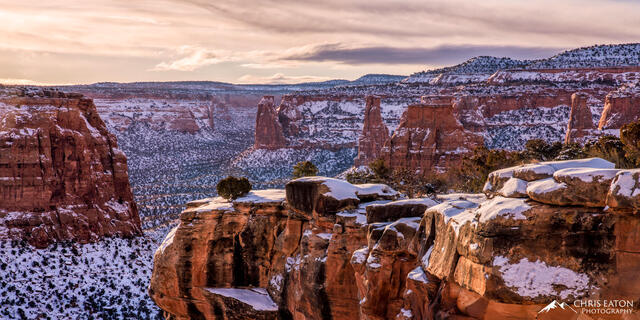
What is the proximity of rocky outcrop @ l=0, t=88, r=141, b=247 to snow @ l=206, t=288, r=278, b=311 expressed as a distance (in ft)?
121

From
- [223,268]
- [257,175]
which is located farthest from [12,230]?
[257,175]

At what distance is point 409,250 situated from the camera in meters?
17.7

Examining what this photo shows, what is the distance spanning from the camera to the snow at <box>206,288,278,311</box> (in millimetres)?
27953

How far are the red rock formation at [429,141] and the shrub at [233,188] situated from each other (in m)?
44.9

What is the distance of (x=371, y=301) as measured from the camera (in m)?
18.4

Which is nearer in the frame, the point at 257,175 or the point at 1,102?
the point at 1,102

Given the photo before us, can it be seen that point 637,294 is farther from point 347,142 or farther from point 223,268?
point 347,142

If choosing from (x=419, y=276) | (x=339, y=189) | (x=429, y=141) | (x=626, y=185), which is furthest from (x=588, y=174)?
(x=429, y=141)

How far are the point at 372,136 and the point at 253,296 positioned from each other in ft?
316

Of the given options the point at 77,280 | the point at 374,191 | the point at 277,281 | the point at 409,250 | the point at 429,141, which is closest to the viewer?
the point at 409,250

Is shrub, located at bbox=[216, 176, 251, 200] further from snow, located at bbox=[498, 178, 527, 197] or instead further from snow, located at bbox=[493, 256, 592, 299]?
snow, located at bbox=[493, 256, 592, 299]

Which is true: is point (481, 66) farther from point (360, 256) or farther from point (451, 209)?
point (451, 209)

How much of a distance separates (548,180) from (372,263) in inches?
269

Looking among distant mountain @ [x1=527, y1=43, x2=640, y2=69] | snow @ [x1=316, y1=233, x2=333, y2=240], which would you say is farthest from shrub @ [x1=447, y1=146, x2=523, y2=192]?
distant mountain @ [x1=527, y1=43, x2=640, y2=69]
